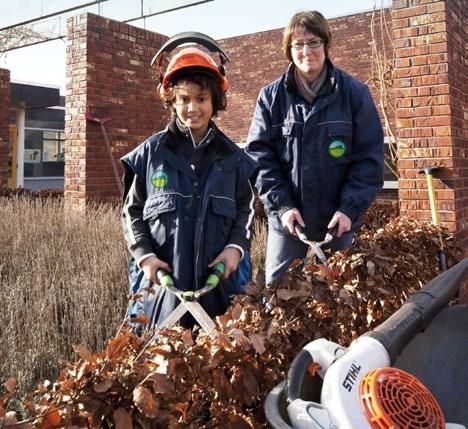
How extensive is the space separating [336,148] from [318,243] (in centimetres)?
63

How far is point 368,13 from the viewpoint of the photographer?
14086 millimetres

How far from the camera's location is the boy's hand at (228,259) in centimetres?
220

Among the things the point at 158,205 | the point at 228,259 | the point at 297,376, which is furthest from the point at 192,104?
the point at 297,376

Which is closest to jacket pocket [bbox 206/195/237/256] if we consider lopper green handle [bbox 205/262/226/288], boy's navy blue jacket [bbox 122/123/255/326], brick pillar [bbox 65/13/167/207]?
boy's navy blue jacket [bbox 122/123/255/326]

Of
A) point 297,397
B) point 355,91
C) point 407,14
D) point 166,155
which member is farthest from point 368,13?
point 297,397

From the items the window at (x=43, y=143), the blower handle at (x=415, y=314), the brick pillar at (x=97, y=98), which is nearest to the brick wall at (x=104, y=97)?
the brick pillar at (x=97, y=98)

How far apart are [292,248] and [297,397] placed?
1886 mm

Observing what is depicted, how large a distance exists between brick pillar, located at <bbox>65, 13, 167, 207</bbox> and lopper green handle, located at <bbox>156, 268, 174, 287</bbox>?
5.67 m

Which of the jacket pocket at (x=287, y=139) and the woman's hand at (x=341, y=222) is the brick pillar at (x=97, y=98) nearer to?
the jacket pocket at (x=287, y=139)

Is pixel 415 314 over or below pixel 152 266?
below

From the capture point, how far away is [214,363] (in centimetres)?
134

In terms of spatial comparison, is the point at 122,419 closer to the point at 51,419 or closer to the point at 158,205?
the point at 51,419

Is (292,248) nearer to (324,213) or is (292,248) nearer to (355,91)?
(324,213)

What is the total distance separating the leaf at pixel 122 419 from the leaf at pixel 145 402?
29mm
